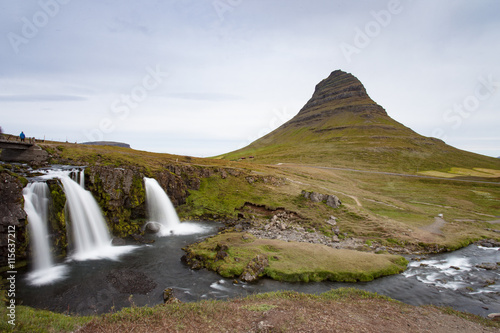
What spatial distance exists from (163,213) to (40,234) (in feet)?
62.8

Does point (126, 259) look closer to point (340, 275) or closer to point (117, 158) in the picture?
point (340, 275)

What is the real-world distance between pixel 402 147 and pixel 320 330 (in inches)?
6834

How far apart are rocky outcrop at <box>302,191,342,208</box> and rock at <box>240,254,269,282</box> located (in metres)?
28.2

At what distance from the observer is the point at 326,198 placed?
53.5m

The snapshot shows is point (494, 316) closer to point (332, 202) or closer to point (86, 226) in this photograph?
point (332, 202)

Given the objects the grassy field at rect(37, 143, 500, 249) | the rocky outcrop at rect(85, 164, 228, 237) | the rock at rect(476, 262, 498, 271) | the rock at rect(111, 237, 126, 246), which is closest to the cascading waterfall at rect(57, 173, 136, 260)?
the rock at rect(111, 237, 126, 246)

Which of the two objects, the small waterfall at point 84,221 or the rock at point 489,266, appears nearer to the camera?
the rock at point 489,266

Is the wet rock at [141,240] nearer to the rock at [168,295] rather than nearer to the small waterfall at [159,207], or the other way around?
the small waterfall at [159,207]

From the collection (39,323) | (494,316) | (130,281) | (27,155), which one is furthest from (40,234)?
(494,316)

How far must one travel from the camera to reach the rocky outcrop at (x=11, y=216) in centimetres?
2452

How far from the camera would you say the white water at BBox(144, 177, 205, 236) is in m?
42.0

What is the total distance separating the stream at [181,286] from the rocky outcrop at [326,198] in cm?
2070

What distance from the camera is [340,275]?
1044 inches

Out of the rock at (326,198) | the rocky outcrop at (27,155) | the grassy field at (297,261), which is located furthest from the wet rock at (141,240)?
the rock at (326,198)
